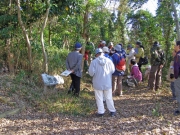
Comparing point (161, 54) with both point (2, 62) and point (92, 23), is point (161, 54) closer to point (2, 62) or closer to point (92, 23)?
point (92, 23)

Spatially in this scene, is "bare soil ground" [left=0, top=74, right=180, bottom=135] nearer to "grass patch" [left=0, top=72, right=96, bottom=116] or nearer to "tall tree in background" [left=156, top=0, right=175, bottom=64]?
"grass patch" [left=0, top=72, right=96, bottom=116]

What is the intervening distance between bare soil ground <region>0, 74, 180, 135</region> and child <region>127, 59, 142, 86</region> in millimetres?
2588

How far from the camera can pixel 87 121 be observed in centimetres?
534

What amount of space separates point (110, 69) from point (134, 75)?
391cm

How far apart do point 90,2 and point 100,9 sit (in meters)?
1.43

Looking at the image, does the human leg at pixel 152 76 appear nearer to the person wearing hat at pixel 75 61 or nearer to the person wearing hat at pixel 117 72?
the person wearing hat at pixel 117 72

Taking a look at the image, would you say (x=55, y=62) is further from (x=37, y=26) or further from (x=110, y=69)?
(x=110, y=69)

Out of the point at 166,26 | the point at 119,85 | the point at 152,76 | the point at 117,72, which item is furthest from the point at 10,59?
the point at 166,26

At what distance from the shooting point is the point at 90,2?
828 centimetres

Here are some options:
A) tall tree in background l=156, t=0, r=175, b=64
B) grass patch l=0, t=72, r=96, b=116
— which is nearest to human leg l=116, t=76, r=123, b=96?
grass patch l=0, t=72, r=96, b=116

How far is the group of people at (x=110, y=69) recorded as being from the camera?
18.2 ft

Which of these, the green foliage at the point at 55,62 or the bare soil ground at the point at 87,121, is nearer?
the bare soil ground at the point at 87,121

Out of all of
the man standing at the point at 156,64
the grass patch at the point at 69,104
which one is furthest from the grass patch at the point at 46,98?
the man standing at the point at 156,64

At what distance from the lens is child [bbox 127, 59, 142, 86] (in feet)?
30.4
